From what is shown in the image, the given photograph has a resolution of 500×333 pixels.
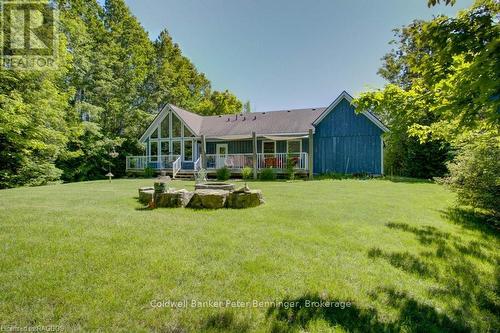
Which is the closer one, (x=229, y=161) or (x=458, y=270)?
(x=458, y=270)

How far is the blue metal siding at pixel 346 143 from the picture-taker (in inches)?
651

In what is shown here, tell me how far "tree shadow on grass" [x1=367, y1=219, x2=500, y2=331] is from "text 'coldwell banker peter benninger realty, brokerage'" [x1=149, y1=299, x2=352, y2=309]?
→ 779mm

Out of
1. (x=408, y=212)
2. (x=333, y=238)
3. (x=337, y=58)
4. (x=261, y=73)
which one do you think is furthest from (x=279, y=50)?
(x=333, y=238)

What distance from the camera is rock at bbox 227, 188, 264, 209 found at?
22.7 ft

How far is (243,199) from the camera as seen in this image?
6.93 m

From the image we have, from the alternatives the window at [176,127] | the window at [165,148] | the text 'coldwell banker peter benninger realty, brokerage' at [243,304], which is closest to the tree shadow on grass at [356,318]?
the text 'coldwell banker peter benninger realty, brokerage' at [243,304]

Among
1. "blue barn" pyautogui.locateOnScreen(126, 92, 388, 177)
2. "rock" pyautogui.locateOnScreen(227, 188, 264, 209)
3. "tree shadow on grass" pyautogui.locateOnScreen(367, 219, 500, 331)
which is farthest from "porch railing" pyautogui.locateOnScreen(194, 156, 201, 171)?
"tree shadow on grass" pyautogui.locateOnScreen(367, 219, 500, 331)

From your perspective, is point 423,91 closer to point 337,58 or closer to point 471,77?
point 471,77

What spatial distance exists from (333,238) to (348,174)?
12.7 metres

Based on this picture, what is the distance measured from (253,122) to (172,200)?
1496 centimetres

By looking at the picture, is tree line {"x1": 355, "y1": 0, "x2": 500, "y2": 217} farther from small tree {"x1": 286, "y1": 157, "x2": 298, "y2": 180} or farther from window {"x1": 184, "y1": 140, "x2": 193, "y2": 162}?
window {"x1": 184, "y1": 140, "x2": 193, "y2": 162}

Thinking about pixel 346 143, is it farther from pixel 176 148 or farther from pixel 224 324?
pixel 224 324

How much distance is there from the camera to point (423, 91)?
4055 millimetres

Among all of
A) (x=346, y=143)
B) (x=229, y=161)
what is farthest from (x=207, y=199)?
(x=346, y=143)
